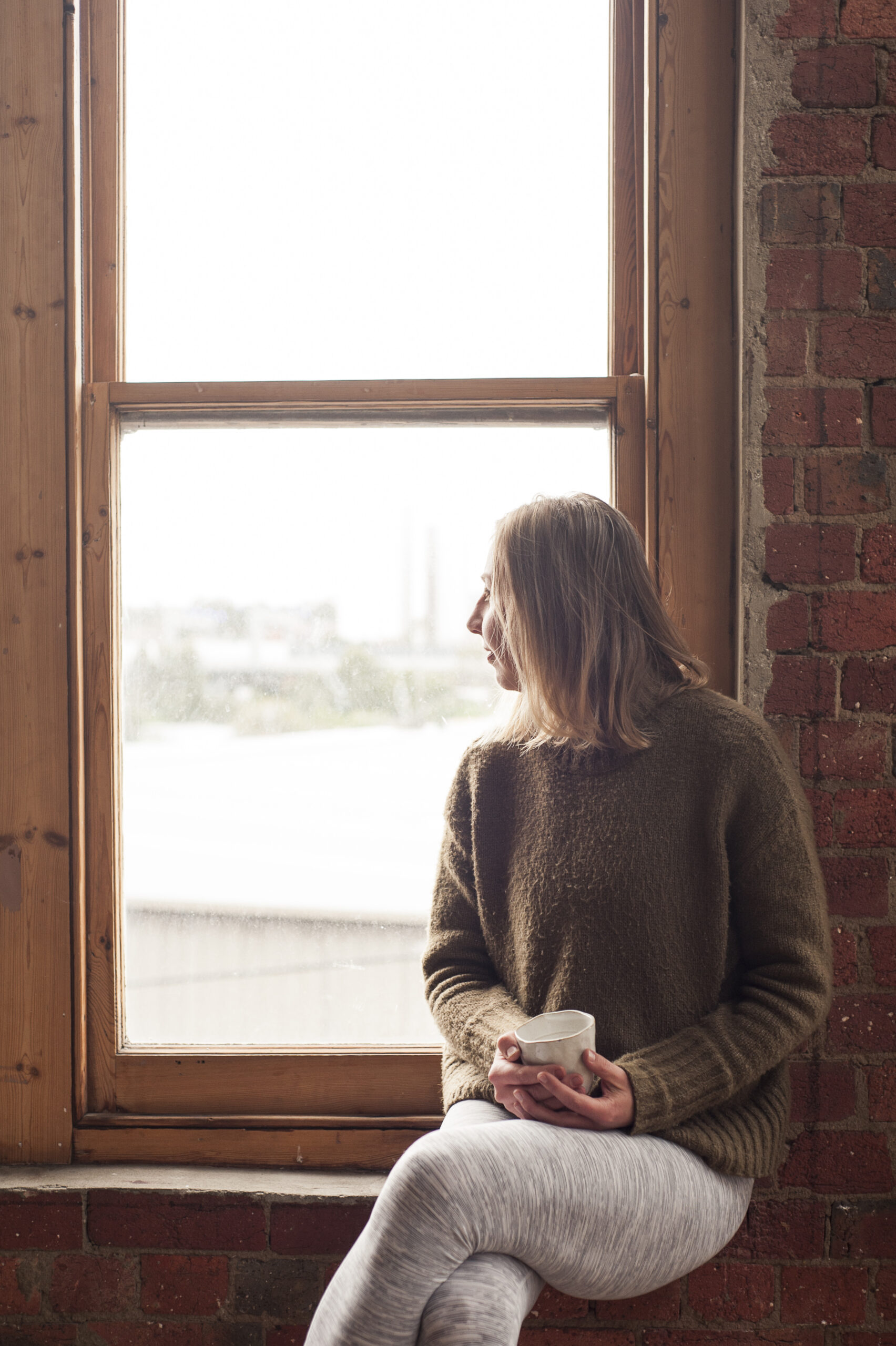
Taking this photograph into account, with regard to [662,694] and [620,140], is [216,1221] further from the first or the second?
[620,140]

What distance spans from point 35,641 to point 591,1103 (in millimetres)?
1153

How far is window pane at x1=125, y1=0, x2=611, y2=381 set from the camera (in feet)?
5.09

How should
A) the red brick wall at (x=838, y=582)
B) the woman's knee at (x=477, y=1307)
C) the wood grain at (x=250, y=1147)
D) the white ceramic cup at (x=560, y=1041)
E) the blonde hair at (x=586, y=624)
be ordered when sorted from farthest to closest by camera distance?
the wood grain at (x=250, y=1147)
the red brick wall at (x=838, y=582)
the blonde hair at (x=586, y=624)
the white ceramic cup at (x=560, y=1041)
the woman's knee at (x=477, y=1307)

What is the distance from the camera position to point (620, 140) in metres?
1.53

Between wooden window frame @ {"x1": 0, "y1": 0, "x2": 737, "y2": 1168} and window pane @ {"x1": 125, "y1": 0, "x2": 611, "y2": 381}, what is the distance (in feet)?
0.19

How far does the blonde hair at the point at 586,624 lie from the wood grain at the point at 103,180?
85 cm

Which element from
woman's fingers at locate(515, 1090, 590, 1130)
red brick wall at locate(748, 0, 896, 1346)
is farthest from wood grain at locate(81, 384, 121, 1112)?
red brick wall at locate(748, 0, 896, 1346)

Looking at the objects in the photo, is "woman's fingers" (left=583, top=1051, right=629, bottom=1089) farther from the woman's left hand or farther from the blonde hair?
the blonde hair

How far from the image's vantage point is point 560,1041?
1.04 meters

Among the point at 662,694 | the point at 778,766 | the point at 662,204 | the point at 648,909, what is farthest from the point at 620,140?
the point at 648,909

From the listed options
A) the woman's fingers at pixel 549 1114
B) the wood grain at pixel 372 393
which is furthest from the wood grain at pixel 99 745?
the woman's fingers at pixel 549 1114

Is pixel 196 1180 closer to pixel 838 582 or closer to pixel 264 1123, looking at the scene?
pixel 264 1123

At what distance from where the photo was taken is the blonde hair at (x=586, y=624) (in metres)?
1.21

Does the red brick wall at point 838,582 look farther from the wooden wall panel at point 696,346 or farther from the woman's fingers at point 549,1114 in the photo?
the woman's fingers at point 549,1114
